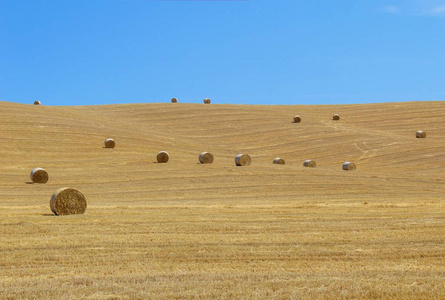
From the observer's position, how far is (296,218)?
Result: 18.3 metres

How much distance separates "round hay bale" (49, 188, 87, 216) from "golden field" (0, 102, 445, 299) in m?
0.60

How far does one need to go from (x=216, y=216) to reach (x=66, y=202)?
18.6ft

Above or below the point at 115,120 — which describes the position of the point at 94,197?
below

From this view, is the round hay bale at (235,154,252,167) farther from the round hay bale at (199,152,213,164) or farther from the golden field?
the round hay bale at (199,152,213,164)

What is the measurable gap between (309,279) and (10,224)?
10.5 metres

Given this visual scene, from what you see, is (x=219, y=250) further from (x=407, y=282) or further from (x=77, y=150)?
(x=77, y=150)

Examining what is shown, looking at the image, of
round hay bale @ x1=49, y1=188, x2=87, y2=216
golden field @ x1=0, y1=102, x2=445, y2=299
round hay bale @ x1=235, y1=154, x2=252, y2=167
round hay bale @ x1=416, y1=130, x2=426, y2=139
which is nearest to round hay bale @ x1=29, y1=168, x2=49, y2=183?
golden field @ x1=0, y1=102, x2=445, y2=299

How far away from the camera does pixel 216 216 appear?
18875 mm

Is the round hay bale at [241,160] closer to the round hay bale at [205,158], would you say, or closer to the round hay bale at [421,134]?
the round hay bale at [205,158]

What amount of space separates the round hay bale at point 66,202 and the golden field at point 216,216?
0.60m

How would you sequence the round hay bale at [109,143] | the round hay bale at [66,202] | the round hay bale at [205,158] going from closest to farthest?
1. the round hay bale at [66,202]
2. the round hay bale at [205,158]
3. the round hay bale at [109,143]

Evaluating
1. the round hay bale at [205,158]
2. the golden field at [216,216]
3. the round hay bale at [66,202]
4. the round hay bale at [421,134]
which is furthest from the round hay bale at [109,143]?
the round hay bale at [421,134]

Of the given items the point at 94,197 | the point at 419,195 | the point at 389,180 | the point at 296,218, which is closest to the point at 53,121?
the point at 94,197

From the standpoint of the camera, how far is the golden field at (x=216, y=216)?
31.4ft
